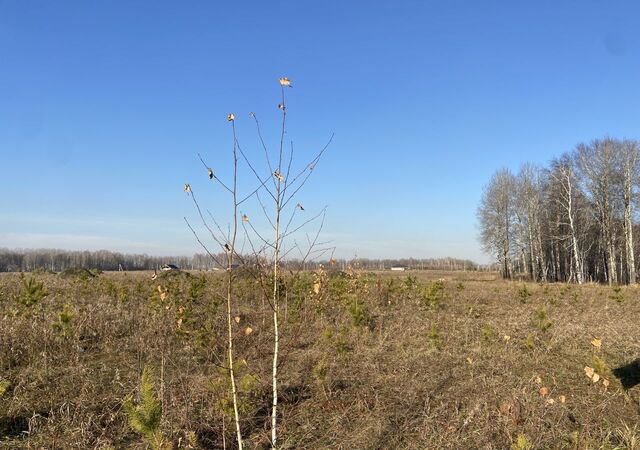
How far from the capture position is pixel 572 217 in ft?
96.8

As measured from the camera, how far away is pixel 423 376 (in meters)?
5.75

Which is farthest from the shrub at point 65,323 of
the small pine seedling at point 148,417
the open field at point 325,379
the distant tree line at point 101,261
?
the distant tree line at point 101,261

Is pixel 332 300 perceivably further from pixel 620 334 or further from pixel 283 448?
pixel 283 448

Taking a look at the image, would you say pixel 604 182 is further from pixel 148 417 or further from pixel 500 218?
pixel 148 417

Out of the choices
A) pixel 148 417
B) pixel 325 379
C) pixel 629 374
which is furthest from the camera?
pixel 629 374

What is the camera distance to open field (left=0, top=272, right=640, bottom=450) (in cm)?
394

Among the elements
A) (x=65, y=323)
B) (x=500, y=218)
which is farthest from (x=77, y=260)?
(x=65, y=323)

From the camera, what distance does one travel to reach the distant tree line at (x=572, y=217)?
27.9 metres

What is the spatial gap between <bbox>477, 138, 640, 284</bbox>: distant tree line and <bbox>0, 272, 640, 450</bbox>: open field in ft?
73.6

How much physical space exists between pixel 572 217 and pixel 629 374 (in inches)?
1056

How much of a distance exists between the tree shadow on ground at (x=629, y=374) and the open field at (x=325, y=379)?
29mm

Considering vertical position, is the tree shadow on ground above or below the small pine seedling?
below

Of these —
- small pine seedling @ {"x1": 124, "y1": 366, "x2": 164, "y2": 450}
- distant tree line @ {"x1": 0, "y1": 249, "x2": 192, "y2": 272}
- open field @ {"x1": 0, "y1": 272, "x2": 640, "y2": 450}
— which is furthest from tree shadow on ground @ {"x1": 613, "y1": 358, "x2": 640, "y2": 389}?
distant tree line @ {"x1": 0, "y1": 249, "x2": 192, "y2": 272}

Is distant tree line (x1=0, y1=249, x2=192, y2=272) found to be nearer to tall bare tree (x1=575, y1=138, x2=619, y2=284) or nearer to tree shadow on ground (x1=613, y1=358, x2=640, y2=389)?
tall bare tree (x1=575, y1=138, x2=619, y2=284)
